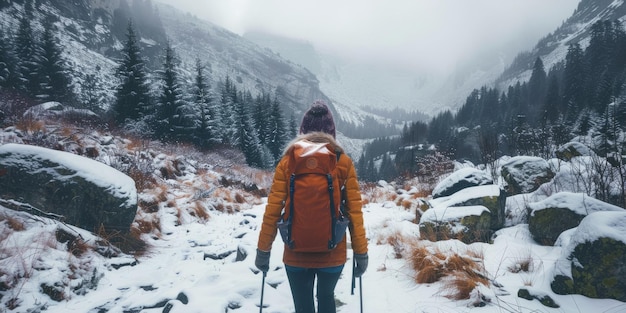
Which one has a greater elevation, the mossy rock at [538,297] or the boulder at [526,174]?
the boulder at [526,174]

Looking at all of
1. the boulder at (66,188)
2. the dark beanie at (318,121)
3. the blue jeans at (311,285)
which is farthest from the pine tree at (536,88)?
the boulder at (66,188)

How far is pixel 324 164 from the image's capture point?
2.09 metres

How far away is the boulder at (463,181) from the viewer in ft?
22.2

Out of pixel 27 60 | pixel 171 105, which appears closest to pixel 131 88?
pixel 171 105

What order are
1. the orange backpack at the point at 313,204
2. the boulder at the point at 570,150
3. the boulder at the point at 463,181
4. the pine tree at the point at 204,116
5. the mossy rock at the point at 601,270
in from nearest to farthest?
1. the orange backpack at the point at 313,204
2. the mossy rock at the point at 601,270
3. the boulder at the point at 463,181
4. the boulder at the point at 570,150
5. the pine tree at the point at 204,116

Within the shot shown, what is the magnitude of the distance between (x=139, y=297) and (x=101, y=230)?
1721mm

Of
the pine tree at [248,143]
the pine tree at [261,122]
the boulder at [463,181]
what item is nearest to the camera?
the boulder at [463,181]

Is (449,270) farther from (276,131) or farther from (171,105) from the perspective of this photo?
(276,131)

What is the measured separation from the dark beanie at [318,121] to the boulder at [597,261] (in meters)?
2.81

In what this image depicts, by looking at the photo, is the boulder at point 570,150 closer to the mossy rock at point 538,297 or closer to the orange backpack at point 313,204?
the mossy rock at point 538,297

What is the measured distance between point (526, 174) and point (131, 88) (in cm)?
2350

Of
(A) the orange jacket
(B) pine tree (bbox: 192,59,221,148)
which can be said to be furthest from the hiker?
(B) pine tree (bbox: 192,59,221,148)


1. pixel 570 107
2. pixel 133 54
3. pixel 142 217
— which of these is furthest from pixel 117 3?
pixel 570 107

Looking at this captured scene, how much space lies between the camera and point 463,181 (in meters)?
6.89
